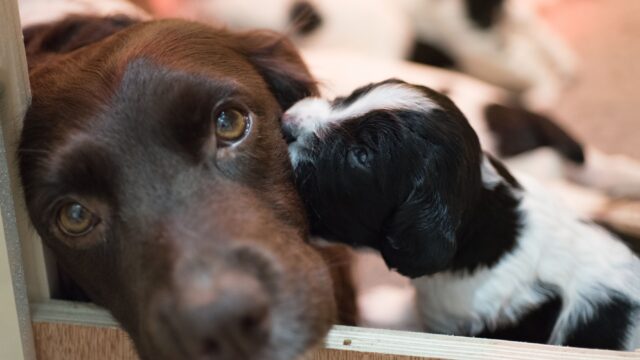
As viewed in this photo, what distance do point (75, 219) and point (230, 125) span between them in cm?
36

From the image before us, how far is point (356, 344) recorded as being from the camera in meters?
1.67

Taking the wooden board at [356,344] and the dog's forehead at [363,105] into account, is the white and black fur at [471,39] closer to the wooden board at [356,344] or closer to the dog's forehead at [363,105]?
the dog's forehead at [363,105]

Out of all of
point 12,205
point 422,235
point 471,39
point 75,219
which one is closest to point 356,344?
point 422,235

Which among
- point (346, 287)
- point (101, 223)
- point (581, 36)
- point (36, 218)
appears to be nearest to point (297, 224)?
point (101, 223)

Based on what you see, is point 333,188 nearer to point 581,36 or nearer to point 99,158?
point 99,158

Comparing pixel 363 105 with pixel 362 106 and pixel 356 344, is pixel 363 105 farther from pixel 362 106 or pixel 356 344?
pixel 356 344

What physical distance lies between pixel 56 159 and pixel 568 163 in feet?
6.36

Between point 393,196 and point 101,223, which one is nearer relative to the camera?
point 101,223

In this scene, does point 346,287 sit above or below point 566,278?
below

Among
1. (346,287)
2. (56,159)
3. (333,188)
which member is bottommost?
(346,287)

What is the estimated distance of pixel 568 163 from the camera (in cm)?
302

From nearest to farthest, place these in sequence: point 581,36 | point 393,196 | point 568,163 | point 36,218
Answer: point 36,218 < point 393,196 < point 568,163 < point 581,36

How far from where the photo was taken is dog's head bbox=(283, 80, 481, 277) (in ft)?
6.23

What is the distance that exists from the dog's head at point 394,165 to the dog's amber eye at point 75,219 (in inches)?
18.7
